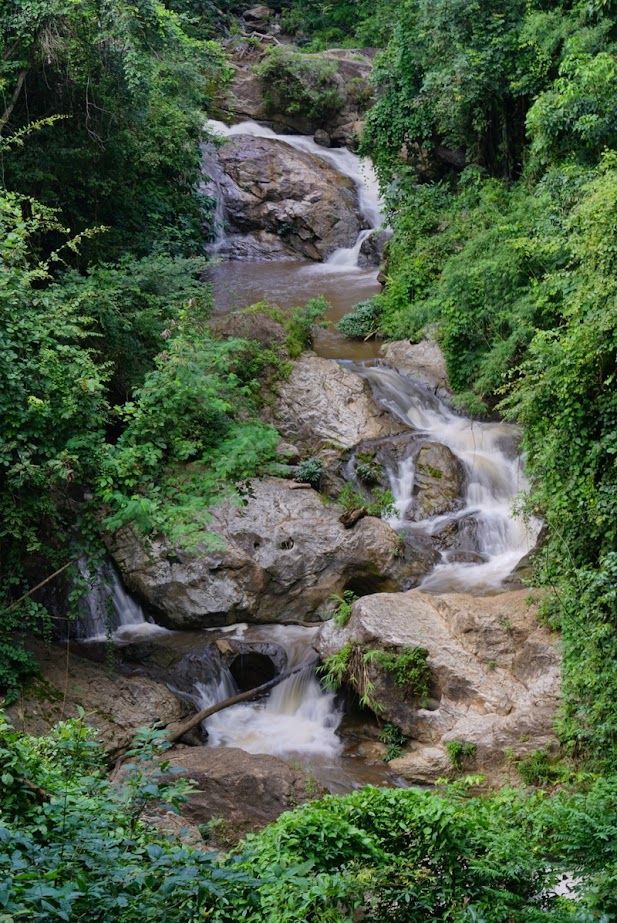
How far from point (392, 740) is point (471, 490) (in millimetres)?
4469

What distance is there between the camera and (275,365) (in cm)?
1325

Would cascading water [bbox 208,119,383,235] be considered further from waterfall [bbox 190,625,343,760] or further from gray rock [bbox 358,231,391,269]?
waterfall [bbox 190,625,343,760]

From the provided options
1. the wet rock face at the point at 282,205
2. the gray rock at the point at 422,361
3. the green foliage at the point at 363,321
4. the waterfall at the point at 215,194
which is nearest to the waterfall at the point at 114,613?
the gray rock at the point at 422,361

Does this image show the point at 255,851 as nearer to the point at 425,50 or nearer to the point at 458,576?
the point at 458,576

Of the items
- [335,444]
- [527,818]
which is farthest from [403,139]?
[527,818]

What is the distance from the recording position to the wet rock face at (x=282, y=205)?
21781 mm

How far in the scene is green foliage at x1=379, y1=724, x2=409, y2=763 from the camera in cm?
859

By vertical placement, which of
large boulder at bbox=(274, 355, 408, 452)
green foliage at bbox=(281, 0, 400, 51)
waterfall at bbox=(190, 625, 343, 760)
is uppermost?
green foliage at bbox=(281, 0, 400, 51)

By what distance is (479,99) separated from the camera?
51.9 feet

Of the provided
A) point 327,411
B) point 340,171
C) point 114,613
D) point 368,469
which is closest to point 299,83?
point 340,171

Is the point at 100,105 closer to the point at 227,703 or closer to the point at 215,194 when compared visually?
the point at 227,703

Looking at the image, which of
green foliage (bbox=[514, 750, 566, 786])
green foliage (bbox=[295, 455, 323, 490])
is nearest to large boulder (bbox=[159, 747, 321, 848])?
green foliage (bbox=[514, 750, 566, 786])

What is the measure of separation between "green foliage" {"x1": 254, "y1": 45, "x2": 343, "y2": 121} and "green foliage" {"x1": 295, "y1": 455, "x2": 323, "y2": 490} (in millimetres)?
15566

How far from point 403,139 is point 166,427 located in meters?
12.4
